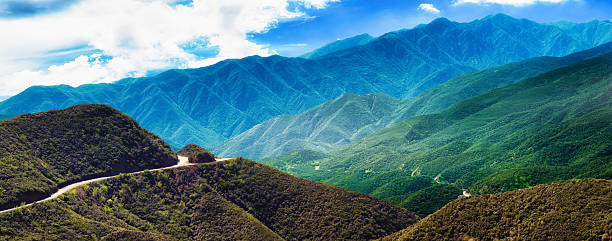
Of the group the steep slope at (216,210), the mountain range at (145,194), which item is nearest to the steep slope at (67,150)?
the mountain range at (145,194)

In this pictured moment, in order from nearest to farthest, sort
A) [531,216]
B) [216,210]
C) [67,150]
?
[531,216], [216,210], [67,150]

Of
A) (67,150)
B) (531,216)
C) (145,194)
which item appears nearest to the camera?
(531,216)

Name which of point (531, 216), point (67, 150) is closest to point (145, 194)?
point (67, 150)

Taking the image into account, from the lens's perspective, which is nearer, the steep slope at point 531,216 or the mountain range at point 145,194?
the steep slope at point 531,216

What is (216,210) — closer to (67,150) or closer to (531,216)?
(67,150)

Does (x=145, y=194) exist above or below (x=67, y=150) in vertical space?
below

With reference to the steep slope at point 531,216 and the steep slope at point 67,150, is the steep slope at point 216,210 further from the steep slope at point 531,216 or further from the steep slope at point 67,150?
the steep slope at point 531,216
